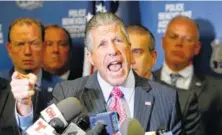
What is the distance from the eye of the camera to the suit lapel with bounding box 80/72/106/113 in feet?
8.05

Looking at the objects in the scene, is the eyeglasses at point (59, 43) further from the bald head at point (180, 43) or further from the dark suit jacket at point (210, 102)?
the dark suit jacket at point (210, 102)

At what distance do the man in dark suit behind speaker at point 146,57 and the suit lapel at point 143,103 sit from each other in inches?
19.7

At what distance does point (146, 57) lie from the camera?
3088 mm

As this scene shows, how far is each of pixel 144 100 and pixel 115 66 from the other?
0.86ft

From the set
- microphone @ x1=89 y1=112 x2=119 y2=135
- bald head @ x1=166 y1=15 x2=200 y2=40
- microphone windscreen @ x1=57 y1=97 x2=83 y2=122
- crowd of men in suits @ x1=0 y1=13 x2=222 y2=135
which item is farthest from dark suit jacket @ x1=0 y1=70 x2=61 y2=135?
microphone @ x1=89 y1=112 x2=119 y2=135

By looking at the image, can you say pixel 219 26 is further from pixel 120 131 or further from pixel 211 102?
pixel 120 131

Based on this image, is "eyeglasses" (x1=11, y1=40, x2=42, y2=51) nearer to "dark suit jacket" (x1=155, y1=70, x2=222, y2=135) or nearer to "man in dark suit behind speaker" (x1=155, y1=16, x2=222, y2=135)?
"man in dark suit behind speaker" (x1=155, y1=16, x2=222, y2=135)

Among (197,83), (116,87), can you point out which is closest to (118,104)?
(116,87)

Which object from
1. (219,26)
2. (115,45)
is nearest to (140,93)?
(115,45)

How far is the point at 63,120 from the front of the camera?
1696 millimetres

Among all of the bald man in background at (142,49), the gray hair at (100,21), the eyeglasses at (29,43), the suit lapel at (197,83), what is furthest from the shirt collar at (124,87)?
the eyeglasses at (29,43)

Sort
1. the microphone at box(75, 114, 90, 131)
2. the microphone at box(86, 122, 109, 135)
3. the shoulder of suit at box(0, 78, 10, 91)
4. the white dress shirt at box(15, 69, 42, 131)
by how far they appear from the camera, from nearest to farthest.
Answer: the microphone at box(86, 122, 109, 135) < the microphone at box(75, 114, 90, 131) < the white dress shirt at box(15, 69, 42, 131) < the shoulder of suit at box(0, 78, 10, 91)

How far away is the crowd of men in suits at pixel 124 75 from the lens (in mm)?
2506

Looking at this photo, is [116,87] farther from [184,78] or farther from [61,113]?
[61,113]
